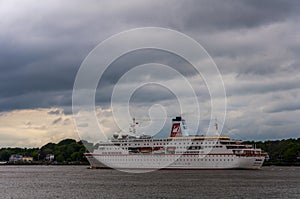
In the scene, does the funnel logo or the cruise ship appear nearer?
the cruise ship

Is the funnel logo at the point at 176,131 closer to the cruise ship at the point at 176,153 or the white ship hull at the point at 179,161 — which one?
the cruise ship at the point at 176,153

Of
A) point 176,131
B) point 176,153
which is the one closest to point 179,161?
point 176,153

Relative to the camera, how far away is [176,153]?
330 ft

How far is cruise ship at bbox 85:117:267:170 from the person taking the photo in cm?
9506

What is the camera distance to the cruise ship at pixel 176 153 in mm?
95062

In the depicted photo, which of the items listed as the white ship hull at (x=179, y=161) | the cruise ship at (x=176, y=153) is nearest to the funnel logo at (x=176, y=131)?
the cruise ship at (x=176, y=153)

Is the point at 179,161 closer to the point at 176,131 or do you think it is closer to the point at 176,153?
the point at 176,153

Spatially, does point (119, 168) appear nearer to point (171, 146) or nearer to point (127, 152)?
point (127, 152)

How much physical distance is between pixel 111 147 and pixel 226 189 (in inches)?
2195

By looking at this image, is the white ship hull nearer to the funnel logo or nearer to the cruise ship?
the cruise ship

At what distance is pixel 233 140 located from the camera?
322ft

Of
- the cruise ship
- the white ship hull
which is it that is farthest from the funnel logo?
the white ship hull

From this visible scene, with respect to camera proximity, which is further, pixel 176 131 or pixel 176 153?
pixel 176 131

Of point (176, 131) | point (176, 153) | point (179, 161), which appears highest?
point (176, 131)
